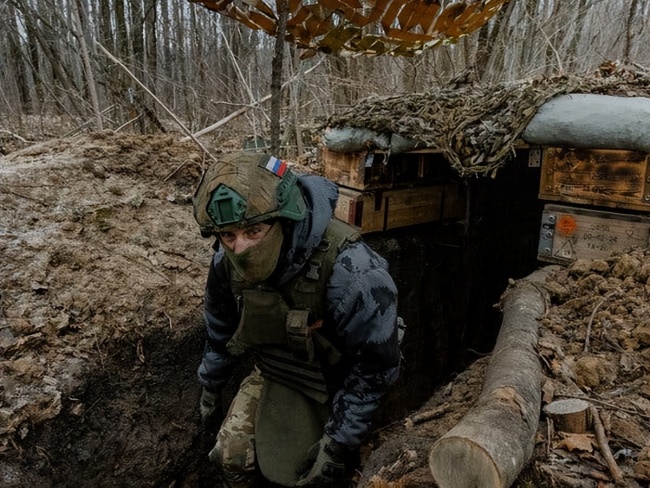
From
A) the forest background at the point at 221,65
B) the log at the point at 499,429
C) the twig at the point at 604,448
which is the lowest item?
the twig at the point at 604,448

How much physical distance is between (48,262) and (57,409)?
107 cm

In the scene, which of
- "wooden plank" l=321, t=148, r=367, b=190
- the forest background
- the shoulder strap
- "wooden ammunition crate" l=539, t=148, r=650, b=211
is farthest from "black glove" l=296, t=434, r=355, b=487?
the forest background

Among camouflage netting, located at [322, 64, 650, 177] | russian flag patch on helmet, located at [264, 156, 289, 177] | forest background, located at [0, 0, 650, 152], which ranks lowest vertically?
russian flag patch on helmet, located at [264, 156, 289, 177]

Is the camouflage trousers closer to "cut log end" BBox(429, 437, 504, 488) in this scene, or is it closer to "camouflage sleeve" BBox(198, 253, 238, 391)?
"camouflage sleeve" BBox(198, 253, 238, 391)

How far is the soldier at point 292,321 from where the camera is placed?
2.03m

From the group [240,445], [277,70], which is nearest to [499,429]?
[240,445]

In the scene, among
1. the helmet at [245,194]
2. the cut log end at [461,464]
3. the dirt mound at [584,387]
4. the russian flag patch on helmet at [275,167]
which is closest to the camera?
the cut log end at [461,464]

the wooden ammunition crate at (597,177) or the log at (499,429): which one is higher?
the wooden ammunition crate at (597,177)

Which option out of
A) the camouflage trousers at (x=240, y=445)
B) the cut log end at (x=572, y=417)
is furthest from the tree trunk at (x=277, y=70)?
the cut log end at (x=572, y=417)

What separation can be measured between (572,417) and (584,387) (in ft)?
1.09

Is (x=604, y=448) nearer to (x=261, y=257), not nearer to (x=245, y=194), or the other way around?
(x=261, y=257)

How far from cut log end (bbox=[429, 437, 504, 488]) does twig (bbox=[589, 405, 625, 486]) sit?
41 cm

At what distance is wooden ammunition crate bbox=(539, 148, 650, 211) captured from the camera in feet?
9.39

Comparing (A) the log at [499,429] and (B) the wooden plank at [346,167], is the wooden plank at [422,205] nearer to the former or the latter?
(B) the wooden plank at [346,167]
